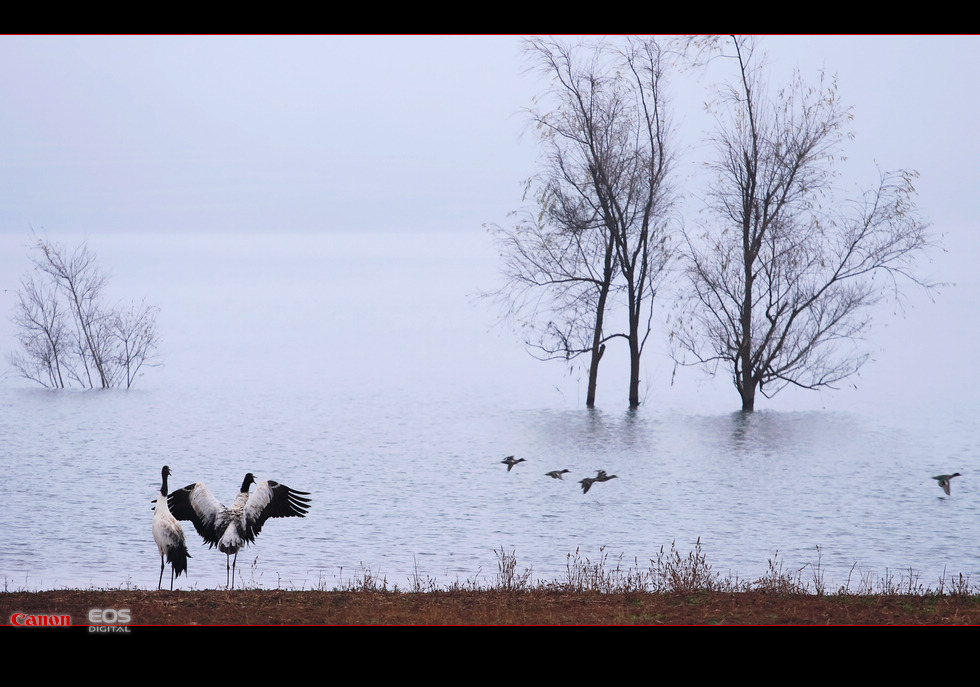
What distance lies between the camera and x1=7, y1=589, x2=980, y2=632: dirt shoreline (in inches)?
295

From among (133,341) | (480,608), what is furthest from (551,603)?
(133,341)

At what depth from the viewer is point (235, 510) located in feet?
29.5

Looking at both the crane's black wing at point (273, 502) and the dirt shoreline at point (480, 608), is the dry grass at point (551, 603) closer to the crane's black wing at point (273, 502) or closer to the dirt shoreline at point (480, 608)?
the dirt shoreline at point (480, 608)

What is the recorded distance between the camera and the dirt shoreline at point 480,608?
7.48m

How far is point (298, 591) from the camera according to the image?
8.77m

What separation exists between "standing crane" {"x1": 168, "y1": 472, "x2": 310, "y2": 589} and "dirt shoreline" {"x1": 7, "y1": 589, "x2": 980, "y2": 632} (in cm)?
56

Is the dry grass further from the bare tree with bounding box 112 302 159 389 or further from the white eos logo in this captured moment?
the bare tree with bounding box 112 302 159 389

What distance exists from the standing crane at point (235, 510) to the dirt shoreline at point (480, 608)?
1.85 feet
